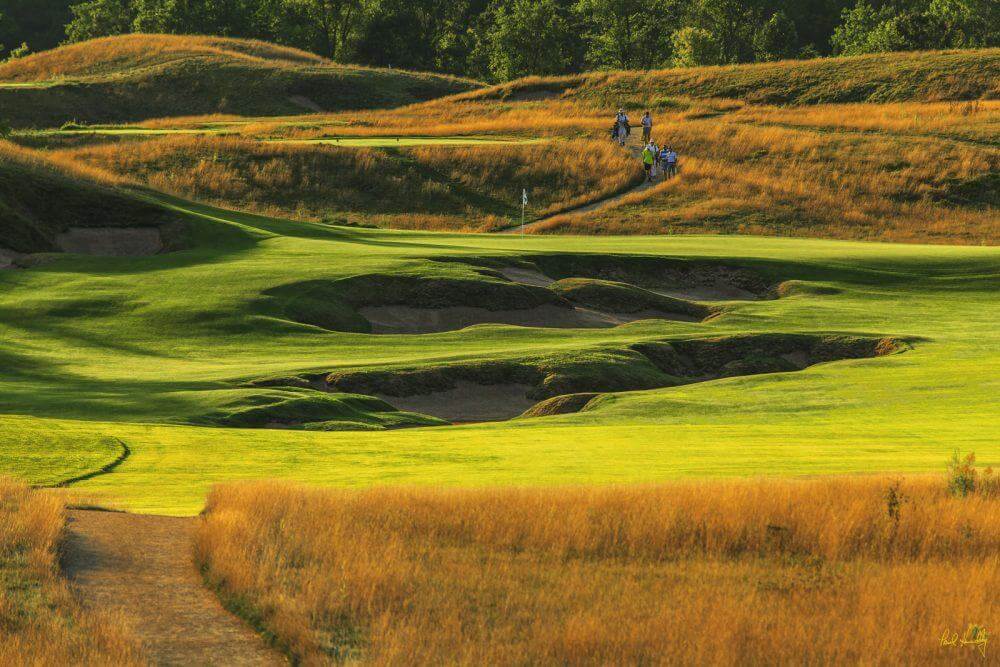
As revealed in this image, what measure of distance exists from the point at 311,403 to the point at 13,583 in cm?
1475

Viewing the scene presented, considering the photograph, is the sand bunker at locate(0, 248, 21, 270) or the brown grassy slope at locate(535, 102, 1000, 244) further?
the brown grassy slope at locate(535, 102, 1000, 244)

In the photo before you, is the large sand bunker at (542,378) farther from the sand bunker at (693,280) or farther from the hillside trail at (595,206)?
the hillside trail at (595,206)

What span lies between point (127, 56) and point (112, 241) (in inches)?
3208

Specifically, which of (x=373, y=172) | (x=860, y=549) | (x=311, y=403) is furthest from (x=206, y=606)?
(x=373, y=172)

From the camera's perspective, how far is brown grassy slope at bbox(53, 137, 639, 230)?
217 feet

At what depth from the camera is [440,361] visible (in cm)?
2883

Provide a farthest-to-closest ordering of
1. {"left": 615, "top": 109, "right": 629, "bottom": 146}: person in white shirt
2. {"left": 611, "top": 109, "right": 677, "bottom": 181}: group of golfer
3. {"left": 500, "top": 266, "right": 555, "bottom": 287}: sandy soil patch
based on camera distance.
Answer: {"left": 615, "top": 109, "right": 629, "bottom": 146}: person in white shirt, {"left": 611, "top": 109, "right": 677, "bottom": 181}: group of golfer, {"left": 500, "top": 266, "right": 555, "bottom": 287}: sandy soil patch

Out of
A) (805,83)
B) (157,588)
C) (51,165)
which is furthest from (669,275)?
(805,83)

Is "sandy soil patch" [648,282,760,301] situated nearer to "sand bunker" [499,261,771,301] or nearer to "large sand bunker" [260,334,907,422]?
"sand bunker" [499,261,771,301]

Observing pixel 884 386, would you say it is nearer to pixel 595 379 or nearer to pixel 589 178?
pixel 595 379

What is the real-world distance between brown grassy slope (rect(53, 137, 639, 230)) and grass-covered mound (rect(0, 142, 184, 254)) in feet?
57.4

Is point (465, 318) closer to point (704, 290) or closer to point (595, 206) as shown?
point (704, 290)

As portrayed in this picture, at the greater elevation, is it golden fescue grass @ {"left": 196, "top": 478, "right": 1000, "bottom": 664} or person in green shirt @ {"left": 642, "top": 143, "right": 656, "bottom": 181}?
person in green shirt @ {"left": 642, "top": 143, "right": 656, "bottom": 181}
